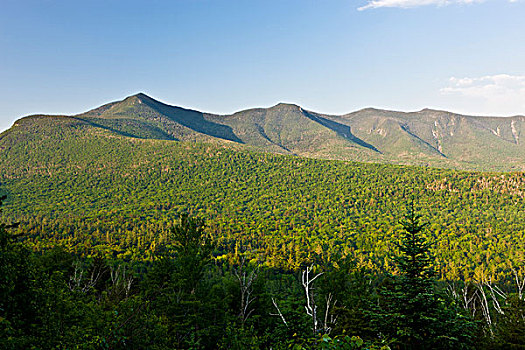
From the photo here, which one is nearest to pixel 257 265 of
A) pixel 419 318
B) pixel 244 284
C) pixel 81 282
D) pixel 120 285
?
pixel 244 284

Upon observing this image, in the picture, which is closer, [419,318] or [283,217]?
[419,318]

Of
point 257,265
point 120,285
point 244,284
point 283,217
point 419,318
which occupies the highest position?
point 419,318

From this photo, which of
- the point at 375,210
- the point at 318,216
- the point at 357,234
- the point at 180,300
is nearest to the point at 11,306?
the point at 180,300

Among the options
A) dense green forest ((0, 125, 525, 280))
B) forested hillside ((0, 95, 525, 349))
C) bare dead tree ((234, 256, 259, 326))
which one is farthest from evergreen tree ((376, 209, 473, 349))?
dense green forest ((0, 125, 525, 280))

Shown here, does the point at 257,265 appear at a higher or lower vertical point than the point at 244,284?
higher

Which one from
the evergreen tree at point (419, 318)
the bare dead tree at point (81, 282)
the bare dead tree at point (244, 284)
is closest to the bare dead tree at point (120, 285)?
the bare dead tree at point (81, 282)

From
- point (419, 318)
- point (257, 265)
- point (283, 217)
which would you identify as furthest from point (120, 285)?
point (283, 217)

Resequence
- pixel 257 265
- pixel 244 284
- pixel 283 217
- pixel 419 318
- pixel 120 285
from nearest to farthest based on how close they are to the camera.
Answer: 1. pixel 419 318
2. pixel 257 265
3. pixel 244 284
4. pixel 120 285
5. pixel 283 217

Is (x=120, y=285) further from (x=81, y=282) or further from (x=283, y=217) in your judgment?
(x=283, y=217)

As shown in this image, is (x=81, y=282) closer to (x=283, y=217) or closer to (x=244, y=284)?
(x=244, y=284)

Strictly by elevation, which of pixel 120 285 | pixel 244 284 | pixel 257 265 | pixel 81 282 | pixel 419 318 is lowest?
pixel 120 285

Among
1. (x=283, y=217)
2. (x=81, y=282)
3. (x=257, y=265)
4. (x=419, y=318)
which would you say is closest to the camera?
(x=419, y=318)

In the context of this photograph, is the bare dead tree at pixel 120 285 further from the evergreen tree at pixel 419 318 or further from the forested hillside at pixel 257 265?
the evergreen tree at pixel 419 318

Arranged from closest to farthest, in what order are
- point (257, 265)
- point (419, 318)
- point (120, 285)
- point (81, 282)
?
point (419, 318) → point (257, 265) → point (120, 285) → point (81, 282)
